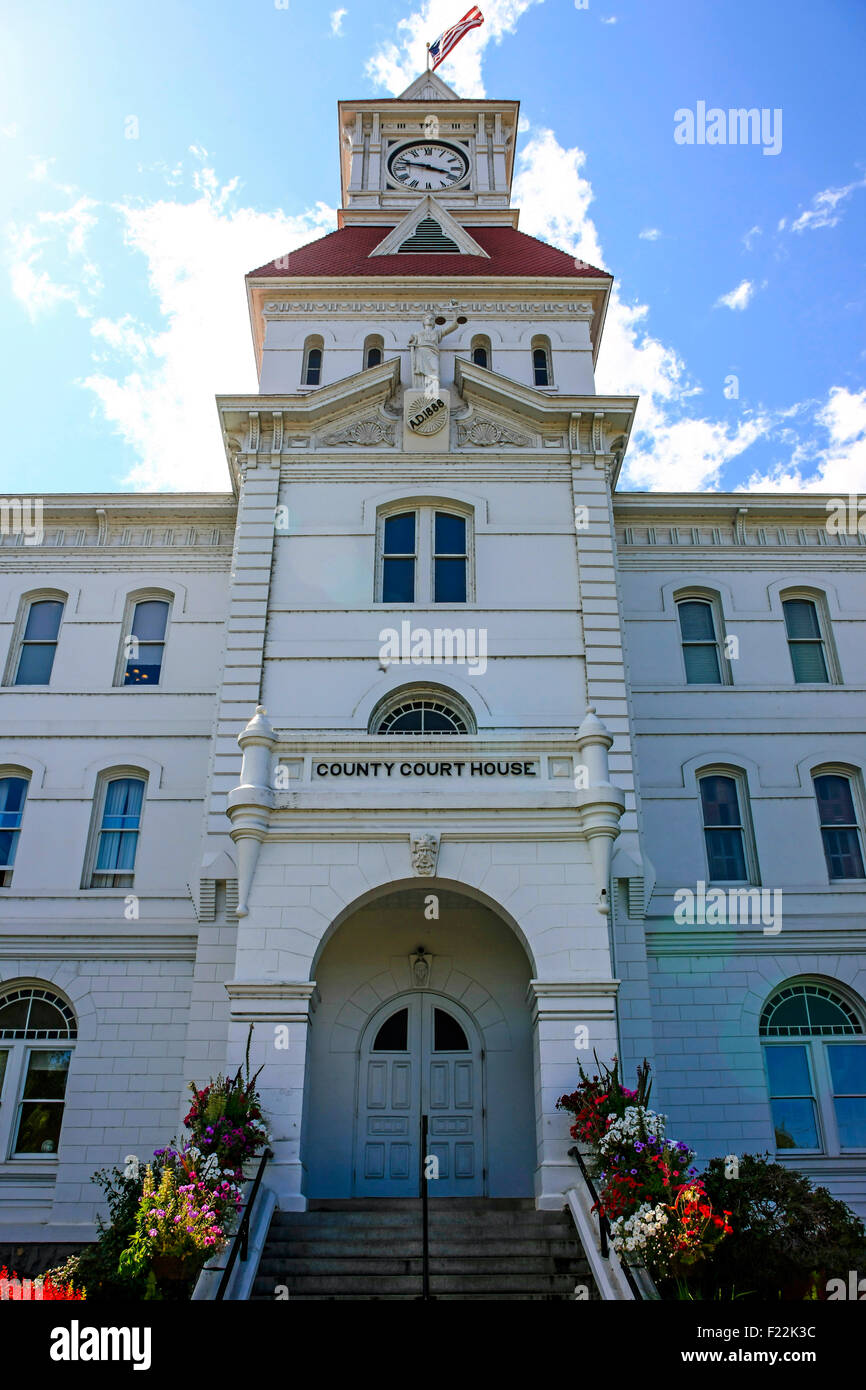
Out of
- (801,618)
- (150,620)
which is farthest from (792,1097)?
(150,620)

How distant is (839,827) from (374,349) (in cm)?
1247

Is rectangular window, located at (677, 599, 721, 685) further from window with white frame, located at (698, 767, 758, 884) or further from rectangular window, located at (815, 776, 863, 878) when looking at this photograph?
rectangular window, located at (815, 776, 863, 878)

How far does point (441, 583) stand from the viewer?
762 inches

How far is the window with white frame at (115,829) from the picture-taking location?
744 inches

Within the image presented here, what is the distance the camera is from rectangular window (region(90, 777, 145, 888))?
1891cm

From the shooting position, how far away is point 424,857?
14.3 metres

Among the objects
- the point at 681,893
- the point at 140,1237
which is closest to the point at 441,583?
the point at 681,893

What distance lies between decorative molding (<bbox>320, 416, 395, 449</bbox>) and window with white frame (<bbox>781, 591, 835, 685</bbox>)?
817cm

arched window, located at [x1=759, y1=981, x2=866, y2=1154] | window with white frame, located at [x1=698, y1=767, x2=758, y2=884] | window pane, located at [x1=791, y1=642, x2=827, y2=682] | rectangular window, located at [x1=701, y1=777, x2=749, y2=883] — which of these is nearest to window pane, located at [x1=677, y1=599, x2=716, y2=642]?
window pane, located at [x1=791, y1=642, x2=827, y2=682]

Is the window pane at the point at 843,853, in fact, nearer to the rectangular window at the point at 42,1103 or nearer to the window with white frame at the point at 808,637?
the window with white frame at the point at 808,637

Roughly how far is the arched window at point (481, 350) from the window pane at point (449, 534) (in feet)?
13.6

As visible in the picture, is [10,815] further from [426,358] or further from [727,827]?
[727,827]

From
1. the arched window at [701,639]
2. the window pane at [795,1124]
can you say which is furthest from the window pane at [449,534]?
the window pane at [795,1124]
